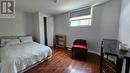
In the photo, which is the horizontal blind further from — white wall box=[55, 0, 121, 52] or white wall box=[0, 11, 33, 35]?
white wall box=[0, 11, 33, 35]

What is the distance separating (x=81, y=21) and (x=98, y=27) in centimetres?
94

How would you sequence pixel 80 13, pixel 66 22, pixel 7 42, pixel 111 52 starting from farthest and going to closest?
1. pixel 66 22
2. pixel 80 13
3. pixel 7 42
4. pixel 111 52

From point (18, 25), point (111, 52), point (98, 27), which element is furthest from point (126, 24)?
point (18, 25)

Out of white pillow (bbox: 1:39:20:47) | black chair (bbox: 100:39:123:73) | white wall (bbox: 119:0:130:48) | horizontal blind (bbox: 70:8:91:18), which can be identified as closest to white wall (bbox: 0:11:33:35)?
white pillow (bbox: 1:39:20:47)

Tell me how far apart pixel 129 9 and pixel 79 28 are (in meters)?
2.51

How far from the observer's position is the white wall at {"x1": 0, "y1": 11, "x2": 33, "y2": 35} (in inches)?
144

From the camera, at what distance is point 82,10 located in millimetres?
4020

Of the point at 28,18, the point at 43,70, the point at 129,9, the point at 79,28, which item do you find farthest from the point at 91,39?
the point at 28,18

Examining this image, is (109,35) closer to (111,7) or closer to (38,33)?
(111,7)

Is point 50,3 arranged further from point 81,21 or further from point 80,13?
point 81,21

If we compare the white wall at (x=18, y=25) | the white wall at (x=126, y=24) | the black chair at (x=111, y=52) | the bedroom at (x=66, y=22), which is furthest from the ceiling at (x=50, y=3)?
the black chair at (x=111, y=52)

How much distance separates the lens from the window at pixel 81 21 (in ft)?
12.8

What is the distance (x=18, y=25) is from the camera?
4145mm

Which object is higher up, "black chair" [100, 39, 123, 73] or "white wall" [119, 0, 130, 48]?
"white wall" [119, 0, 130, 48]
